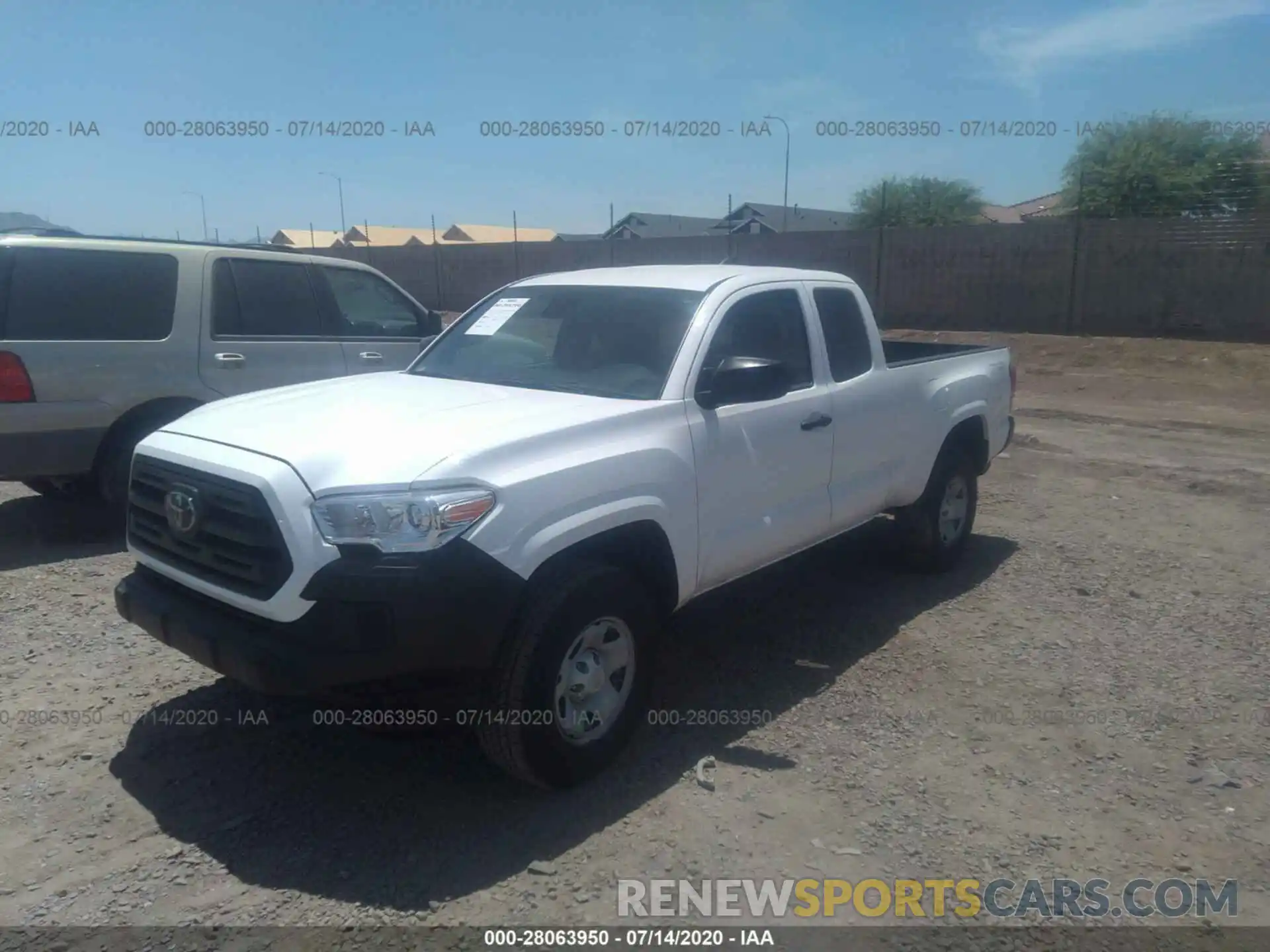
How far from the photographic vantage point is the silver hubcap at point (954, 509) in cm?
627

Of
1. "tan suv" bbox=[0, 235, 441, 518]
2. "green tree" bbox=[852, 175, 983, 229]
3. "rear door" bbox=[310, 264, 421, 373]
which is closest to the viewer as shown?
"tan suv" bbox=[0, 235, 441, 518]

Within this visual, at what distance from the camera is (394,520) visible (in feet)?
10.1

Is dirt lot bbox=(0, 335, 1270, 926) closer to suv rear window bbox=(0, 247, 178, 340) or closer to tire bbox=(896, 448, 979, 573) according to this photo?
tire bbox=(896, 448, 979, 573)

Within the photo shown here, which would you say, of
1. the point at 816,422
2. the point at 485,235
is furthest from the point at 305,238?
the point at 816,422

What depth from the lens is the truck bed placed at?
6.37 m

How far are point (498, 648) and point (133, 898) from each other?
1354 millimetres

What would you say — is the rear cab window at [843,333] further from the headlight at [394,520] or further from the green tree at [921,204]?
the green tree at [921,204]

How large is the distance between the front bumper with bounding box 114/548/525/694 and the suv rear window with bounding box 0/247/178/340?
3.89m

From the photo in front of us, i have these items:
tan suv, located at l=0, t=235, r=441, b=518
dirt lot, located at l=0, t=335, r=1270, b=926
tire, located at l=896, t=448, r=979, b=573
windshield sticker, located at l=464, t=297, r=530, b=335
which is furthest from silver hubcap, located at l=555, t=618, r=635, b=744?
tan suv, located at l=0, t=235, r=441, b=518

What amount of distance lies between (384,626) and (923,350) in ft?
15.5

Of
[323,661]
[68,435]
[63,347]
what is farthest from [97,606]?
[323,661]

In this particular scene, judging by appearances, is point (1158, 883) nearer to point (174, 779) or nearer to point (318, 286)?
point (174, 779)

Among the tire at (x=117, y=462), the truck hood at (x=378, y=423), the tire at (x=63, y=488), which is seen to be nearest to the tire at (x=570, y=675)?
the truck hood at (x=378, y=423)

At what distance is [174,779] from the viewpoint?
3732 mm
